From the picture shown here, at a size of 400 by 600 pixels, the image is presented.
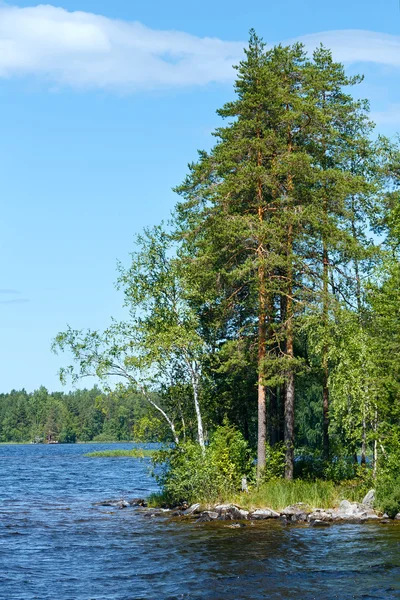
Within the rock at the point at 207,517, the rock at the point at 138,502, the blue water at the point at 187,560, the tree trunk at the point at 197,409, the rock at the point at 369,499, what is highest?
the tree trunk at the point at 197,409

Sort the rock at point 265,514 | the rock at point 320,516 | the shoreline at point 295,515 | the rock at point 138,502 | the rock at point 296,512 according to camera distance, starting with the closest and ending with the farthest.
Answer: the shoreline at point 295,515 → the rock at point 320,516 → the rock at point 296,512 → the rock at point 265,514 → the rock at point 138,502

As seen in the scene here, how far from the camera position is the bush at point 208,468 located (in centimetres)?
3284

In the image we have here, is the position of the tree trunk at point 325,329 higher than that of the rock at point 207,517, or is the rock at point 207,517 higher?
the tree trunk at point 325,329

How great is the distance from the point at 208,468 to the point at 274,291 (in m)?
7.98

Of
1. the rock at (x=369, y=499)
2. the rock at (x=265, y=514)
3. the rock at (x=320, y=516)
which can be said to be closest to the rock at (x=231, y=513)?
the rock at (x=265, y=514)

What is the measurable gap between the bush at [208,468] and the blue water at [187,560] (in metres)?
1.90

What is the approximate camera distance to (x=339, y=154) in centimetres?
3891

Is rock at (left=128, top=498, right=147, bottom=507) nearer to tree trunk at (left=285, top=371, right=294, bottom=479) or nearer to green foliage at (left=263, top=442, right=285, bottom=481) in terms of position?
green foliage at (left=263, top=442, right=285, bottom=481)

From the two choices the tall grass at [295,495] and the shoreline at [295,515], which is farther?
the tall grass at [295,495]

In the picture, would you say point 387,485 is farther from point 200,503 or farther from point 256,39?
point 256,39

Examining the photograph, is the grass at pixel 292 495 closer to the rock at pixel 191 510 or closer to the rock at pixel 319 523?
the rock at pixel 191 510

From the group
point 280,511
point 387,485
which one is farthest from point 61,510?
point 387,485

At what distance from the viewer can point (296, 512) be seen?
30.5 metres

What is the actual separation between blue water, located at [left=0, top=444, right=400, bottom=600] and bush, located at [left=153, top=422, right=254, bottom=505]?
190 cm
